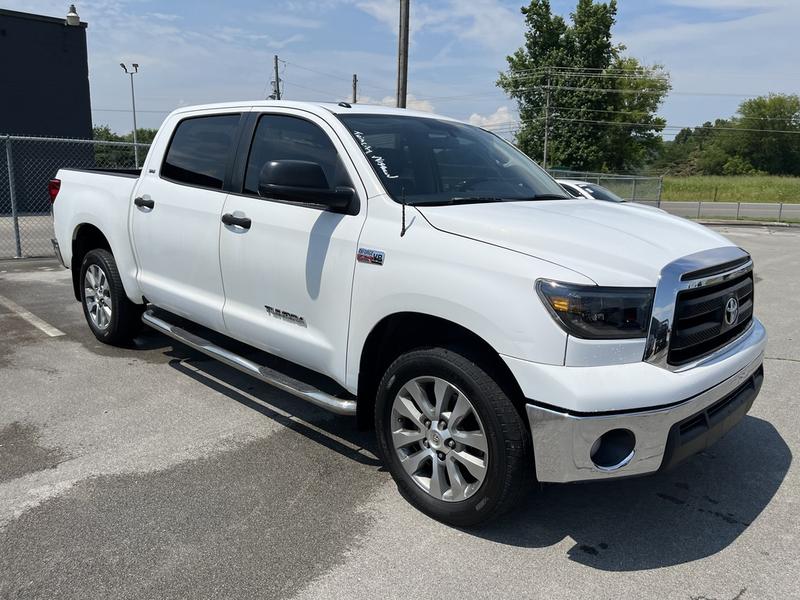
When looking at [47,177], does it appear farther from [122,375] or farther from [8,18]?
[122,375]

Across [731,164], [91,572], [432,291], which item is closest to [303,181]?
[432,291]

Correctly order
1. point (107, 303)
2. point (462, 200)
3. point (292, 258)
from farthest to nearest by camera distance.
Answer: point (107, 303)
point (292, 258)
point (462, 200)

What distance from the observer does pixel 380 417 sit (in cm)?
323

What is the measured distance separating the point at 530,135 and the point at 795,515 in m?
47.4

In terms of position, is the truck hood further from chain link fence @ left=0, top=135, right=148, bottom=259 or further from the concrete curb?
the concrete curb

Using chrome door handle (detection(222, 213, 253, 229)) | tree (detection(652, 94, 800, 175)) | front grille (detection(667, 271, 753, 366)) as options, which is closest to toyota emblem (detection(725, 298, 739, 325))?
front grille (detection(667, 271, 753, 366))

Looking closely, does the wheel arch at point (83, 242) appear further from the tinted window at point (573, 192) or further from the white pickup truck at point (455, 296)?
the tinted window at point (573, 192)

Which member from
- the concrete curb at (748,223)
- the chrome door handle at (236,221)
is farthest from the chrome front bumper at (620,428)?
the concrete curb at (748,223)

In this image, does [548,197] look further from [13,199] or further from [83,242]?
[13,199]

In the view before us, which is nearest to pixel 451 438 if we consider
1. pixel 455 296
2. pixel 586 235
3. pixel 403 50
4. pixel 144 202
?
pixel 455 296

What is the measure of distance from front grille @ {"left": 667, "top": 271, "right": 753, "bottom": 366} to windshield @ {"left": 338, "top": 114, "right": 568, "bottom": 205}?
1168mm

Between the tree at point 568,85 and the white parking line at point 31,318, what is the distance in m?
43.0

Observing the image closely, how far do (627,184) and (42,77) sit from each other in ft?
71.4

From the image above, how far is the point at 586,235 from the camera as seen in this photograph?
9.42ft
